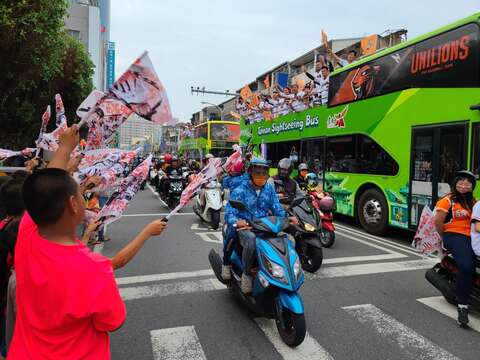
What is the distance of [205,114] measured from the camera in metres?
81.2

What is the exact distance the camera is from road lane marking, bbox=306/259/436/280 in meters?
5.49

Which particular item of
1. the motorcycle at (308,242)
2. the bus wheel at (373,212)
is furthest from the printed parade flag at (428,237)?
the bus wheel at (373,212)

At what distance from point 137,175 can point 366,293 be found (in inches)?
133

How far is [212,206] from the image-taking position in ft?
30.1

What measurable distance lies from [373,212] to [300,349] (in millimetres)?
5799

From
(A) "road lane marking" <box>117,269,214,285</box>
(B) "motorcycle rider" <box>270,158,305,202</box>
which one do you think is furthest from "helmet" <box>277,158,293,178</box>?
(A) "road lane marking" <box>117,269,214,285</box>

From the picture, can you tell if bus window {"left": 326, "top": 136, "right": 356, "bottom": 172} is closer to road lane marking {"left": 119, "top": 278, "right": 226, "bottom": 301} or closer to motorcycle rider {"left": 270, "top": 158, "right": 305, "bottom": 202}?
motorcycle rider {"left": 270, "top": 158, "right": 305, "bottom": 202}

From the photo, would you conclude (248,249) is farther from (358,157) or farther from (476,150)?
(358,157)

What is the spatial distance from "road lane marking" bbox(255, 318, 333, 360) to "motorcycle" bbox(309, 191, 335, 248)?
A: 339 centimetres

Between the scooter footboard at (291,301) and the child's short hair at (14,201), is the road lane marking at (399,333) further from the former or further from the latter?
the child's short hair at (14,201)

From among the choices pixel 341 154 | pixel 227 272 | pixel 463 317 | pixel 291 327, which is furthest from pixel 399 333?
pixel 341 154

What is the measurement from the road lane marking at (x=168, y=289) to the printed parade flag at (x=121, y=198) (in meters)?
2.41

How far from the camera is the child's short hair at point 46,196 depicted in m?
1.50

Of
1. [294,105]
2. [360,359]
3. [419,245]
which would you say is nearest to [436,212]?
[419,245]
